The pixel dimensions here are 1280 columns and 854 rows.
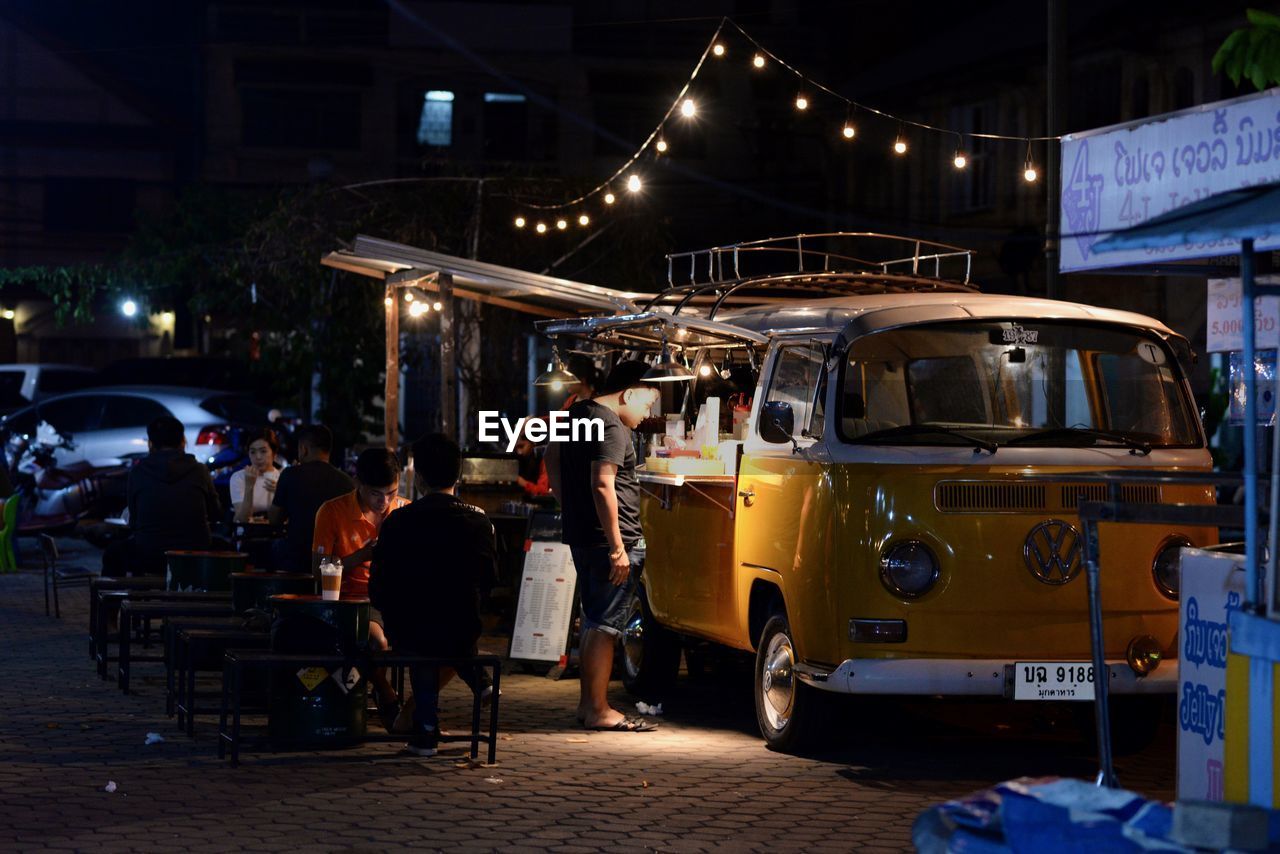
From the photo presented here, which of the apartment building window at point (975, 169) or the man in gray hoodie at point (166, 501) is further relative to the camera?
the apartment building window at point (975, 169)

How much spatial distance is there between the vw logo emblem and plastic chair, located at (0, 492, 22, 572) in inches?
517

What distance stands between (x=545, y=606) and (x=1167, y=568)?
4723mm

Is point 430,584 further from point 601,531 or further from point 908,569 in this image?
point 908,569

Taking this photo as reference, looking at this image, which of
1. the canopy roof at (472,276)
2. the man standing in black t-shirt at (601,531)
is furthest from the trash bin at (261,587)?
the canopy roof at (472,276)

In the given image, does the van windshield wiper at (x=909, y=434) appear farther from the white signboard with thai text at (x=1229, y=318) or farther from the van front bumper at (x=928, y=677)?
the white signboard with thai text at (x=1229, y=318)

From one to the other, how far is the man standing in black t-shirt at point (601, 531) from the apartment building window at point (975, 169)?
70.4 feet

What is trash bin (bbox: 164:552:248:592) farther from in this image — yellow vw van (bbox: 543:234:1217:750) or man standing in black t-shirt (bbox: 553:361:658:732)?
yellow vw van (bbox: 543:234:1217:750)

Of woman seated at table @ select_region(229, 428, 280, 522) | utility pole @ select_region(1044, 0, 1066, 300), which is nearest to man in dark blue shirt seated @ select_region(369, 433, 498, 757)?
woman seated at table @ select_region(229, 428, 280, 522)

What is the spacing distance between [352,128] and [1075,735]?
3294 centimetres

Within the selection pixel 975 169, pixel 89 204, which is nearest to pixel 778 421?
pixel 975 169

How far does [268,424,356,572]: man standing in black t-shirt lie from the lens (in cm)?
1178

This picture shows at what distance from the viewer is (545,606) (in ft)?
41.1

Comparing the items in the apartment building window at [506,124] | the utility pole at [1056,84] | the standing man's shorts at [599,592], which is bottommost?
the standing man's shorts at [599,592]

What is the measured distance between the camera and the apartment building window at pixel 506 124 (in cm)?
4084
